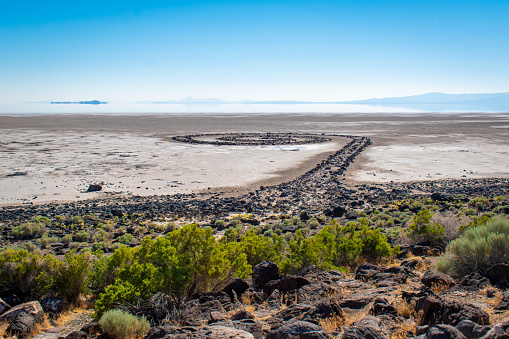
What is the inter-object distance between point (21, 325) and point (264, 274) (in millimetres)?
4374

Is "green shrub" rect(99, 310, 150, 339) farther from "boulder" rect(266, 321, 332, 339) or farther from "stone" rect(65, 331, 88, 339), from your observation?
"boulder" rect(266, 321, 332, 339)

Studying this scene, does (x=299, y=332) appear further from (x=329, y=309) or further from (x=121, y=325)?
(x=121, y=325)

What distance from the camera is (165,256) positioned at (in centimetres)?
739

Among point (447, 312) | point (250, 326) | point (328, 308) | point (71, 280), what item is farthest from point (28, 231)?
point (447, 312)

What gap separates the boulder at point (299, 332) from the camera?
15.9ft

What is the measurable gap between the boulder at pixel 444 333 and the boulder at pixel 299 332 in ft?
3.85

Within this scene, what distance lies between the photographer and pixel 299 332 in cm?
492

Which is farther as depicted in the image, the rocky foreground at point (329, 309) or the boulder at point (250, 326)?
the boulder at point (250, 326)

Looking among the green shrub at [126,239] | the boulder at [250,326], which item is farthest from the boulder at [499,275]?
the green shrub at [126,239]

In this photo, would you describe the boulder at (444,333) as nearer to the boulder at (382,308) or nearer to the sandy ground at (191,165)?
the boulder at (382,308)

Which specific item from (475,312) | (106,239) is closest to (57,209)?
(106,239)

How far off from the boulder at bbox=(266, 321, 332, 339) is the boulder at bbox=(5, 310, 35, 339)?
13.1ft

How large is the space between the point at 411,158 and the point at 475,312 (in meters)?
32.7

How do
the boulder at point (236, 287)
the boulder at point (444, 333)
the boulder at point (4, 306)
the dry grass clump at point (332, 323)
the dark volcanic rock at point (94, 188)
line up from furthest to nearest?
the dark volcanic rock at point (94, 188) → the boulder at point (236, 287) → the boulder at point (4, 306) → the dry grass clump at point (332, 323) → the boulder at point (444, 333)
